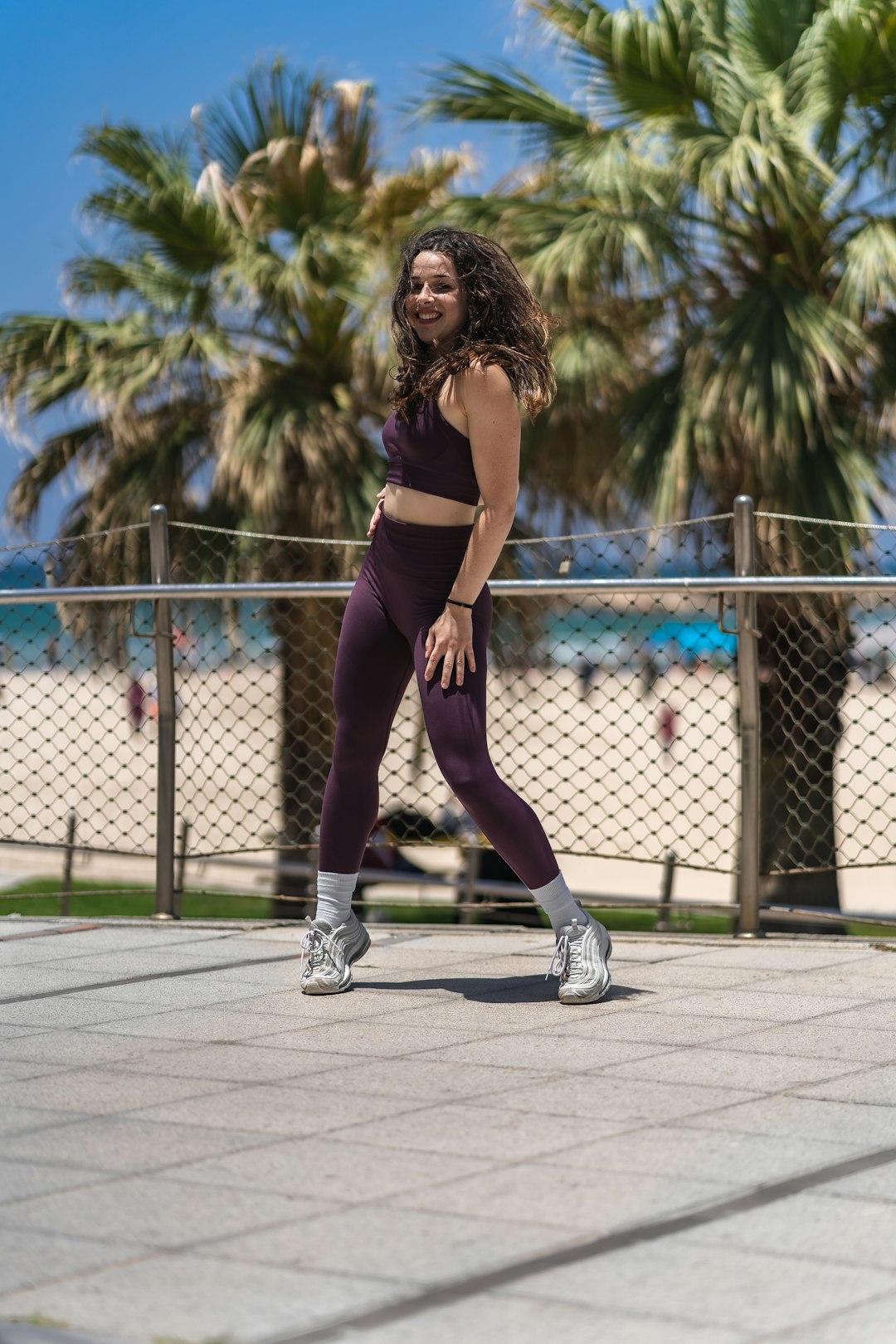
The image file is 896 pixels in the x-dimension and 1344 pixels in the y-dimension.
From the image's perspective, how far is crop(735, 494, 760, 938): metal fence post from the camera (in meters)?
5.19

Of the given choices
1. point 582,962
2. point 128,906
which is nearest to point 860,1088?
point 582,962

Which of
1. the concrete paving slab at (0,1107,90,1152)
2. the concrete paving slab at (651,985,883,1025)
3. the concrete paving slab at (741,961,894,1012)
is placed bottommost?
the concrete paving slab at (0,1107,90,1152)

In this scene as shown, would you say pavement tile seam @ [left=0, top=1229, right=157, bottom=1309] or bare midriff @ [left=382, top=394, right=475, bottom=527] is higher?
bare midriff @ [left=382, top=394, right=475, bottom=527]

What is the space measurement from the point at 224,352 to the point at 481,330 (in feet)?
27.3

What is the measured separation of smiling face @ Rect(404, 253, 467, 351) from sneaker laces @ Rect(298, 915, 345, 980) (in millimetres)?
1476

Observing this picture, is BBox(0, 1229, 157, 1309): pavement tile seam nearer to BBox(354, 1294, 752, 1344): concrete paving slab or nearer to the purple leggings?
BBox(354, 1294, 752, 1344): concrete paving slab

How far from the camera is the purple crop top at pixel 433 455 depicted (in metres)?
3.96

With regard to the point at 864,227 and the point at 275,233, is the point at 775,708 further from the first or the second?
the point at 275,233

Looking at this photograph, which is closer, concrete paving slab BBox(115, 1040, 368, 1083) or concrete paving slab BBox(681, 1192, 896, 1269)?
concrete paving slab BBox(681, 1192, 896, 1269)

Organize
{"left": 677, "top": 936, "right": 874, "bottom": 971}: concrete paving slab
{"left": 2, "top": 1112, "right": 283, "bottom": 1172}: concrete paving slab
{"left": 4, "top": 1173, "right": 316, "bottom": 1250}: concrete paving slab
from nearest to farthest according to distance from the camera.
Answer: {"left": 4, "top": 1173, "right": 316, "bottom": 1250}: concrete paving slab → {"left": 2, "top": 1112, "right": 283, "bottom": 1172}: concrete paving slab → {"left": 677, "top": 936, "right": 874, "bottom": 971}: concrete paving slab

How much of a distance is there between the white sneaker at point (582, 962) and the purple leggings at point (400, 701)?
0.48 ft

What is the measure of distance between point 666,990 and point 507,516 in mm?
1256

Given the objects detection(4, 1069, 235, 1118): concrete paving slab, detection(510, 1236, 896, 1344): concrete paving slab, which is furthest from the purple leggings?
detection(510, 1236, 896, 1344): concrete paving slab

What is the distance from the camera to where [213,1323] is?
77.8 inches
